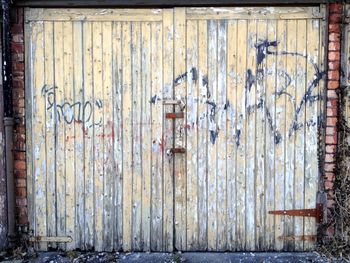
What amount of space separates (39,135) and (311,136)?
2.80m

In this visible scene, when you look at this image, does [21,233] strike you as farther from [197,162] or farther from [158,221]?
[197,162]

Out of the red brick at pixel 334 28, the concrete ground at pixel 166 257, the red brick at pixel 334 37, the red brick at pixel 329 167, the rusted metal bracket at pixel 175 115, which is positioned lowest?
the concrete ground at pixel 166 257

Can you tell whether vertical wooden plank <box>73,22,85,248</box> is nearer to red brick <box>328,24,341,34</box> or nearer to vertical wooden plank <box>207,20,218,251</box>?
vertical wooden plank <box>207,20,218,251</box>

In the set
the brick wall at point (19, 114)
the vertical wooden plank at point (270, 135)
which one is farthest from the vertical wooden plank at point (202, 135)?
the brick wall at point (19, 114)

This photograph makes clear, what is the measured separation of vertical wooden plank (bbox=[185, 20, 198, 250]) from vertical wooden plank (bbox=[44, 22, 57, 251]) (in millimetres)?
1390

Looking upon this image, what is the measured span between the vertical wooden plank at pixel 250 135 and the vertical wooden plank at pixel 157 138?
2.90ft

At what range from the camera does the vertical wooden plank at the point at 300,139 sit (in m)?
5.46

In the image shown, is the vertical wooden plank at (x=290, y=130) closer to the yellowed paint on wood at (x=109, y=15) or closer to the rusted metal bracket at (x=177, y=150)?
the rusted metal bracket at (x=177, y=150)

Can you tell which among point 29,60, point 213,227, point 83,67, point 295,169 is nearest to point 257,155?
point 295,169

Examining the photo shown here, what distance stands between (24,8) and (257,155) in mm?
2821

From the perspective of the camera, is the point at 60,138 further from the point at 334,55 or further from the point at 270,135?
the point at 334,55

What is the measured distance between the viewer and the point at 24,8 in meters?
5.54

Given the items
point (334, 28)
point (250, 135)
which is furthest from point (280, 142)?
point (334, 28)

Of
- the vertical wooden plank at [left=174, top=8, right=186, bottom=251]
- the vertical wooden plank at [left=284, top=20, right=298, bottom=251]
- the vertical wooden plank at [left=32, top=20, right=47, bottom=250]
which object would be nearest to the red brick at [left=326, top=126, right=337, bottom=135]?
the vertical wooden plank at [left=284, top=20, right=298, bottom=251]
